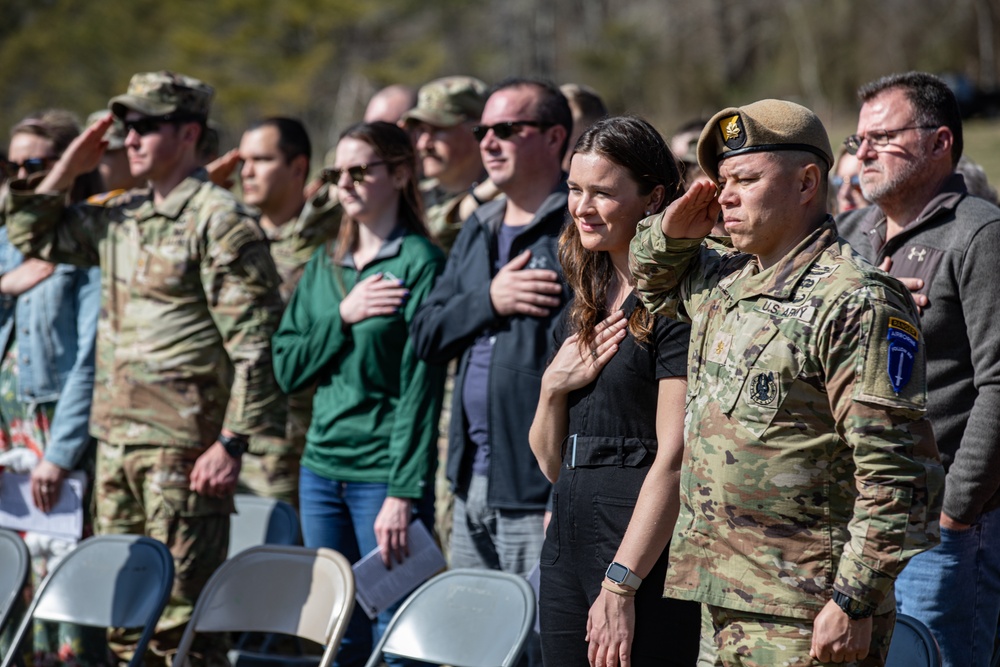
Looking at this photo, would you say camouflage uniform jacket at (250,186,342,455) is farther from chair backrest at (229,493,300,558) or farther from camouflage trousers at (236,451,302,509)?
chair backrest at (229,493,300,558)

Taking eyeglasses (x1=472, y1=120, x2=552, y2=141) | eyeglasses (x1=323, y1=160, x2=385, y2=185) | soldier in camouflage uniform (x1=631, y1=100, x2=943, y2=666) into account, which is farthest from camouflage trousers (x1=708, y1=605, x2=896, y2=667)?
eyeglasses (x1=323, y1=160, x2=385, y2=185)

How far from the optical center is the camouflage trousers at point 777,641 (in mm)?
2090

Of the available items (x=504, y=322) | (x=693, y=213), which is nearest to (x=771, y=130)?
(x=693, y=213)

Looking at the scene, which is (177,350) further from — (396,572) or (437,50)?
(437,50)

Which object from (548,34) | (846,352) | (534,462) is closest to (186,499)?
(534,462)

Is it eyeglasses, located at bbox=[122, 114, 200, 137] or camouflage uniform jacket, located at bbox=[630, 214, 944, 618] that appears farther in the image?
eyeglasses, located at bbox=[122, 114, 200, 137]

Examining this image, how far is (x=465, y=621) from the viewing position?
3072 millimetres

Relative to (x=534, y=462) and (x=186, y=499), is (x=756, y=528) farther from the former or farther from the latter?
(x=186, y=499)

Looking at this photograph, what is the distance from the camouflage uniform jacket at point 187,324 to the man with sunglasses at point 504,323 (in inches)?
26.7

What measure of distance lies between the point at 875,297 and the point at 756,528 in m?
0.52

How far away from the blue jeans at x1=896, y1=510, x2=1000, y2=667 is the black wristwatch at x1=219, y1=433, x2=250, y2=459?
2301 millimetres

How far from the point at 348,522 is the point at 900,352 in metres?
2.38

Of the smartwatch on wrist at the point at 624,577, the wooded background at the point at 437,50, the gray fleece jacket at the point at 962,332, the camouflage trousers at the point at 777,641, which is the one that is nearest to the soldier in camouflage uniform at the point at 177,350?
the smartwatch on wrist at the point at 624,577

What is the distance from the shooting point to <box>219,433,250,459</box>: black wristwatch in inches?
151
